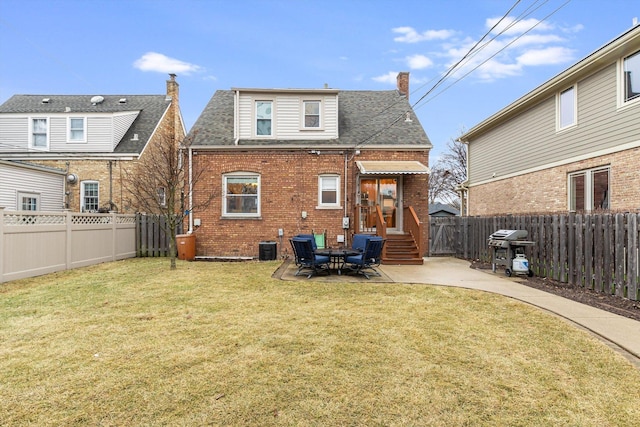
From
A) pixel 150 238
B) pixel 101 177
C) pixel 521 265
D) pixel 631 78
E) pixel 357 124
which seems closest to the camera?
pixel 521 265

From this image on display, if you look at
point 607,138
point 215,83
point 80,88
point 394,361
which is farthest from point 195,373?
point 80,88

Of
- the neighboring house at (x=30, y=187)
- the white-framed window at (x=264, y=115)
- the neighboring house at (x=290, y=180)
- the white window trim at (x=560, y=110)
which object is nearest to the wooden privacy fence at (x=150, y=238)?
the neighboring house at (x=290, y=180)

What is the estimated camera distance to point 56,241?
943cm

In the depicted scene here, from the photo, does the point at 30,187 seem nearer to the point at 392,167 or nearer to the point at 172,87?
the point at 172,87

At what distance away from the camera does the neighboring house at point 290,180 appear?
12820 mm

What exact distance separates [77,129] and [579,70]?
76.8 feet

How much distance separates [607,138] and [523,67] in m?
8.68

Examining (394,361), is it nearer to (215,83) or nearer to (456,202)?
(215,83)

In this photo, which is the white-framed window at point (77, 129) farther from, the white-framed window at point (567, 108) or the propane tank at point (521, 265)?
the white-framed window at point (567, 108)

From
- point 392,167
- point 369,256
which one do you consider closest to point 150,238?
point 369,256

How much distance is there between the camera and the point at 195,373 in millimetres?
3291

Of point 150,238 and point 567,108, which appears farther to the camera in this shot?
point 150,238

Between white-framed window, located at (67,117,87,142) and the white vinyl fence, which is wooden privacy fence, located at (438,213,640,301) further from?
white-framed window, located at (67,117,87,142)

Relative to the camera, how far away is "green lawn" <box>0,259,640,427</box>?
2658 millimetres
